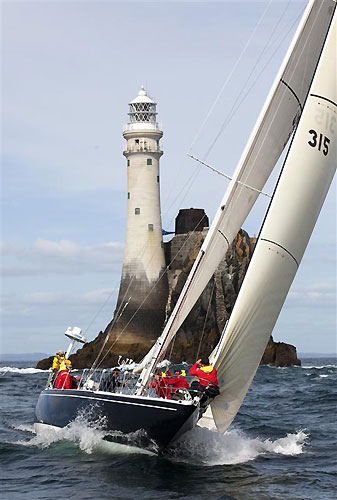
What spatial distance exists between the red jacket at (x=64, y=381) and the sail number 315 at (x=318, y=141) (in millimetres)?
6563

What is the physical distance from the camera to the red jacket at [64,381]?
627 inches

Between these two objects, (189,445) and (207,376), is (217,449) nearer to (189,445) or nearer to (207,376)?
(189,445)

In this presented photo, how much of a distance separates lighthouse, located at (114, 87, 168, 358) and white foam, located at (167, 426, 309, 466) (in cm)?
3659

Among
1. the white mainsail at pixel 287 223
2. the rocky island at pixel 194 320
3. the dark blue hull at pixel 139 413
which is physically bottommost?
the dark blue hull at pixel 139 413

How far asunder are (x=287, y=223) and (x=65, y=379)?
5.64 metres

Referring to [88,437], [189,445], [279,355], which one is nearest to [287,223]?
[189,445]

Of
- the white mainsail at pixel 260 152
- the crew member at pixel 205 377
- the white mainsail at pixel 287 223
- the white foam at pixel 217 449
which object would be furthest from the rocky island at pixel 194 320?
the white mainsail at pixel 287 223

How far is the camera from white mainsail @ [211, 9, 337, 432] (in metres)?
12.9

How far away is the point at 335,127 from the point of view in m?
13.1

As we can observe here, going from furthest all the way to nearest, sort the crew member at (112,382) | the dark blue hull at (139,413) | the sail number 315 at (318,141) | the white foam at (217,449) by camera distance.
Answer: the crew member at (112,382) < the white foam at (217,449) < the sail number 315 at (318,141) < the dark blue hull at (139,413)

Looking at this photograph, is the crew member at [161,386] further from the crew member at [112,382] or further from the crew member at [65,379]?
the crew member at [65,379]

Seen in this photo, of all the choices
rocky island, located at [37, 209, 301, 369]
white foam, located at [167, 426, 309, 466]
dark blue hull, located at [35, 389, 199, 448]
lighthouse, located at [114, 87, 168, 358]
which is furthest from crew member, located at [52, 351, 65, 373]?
lighthouse, located at [114, 87, 168, 358]

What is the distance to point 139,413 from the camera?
13.1 meters

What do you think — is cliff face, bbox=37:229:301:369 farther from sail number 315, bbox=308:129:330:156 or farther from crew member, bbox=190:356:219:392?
sail number 315, bbox=308:129:330:156
